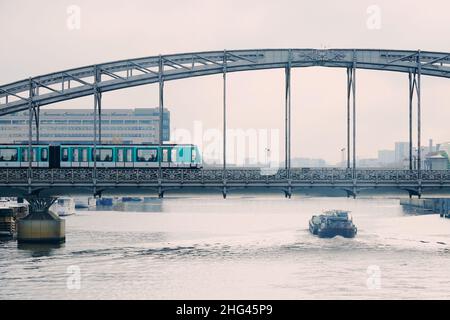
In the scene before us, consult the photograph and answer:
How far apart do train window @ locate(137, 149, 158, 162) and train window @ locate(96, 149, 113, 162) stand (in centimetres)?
284

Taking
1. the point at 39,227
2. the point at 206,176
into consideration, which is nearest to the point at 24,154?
the point at 39,227

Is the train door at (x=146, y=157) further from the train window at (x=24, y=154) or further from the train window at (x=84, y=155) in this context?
the train window at (x=24, y=154)

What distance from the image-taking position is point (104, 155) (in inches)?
3366

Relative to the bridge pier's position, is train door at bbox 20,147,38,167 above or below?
above

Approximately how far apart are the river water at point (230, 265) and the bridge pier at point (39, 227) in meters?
1.78

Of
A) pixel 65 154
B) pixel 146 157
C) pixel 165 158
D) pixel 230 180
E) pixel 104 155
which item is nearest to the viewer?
pixel 230 180

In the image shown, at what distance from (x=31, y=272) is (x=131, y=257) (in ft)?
39.2

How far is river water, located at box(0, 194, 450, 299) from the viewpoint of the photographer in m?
58.8

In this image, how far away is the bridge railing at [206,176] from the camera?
74.6 metres

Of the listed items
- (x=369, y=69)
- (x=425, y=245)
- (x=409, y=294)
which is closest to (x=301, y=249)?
(x=425, y=245)

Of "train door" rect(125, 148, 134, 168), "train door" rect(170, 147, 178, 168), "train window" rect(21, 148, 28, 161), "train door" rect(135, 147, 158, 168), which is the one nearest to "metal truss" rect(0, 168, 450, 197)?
"train door" rect(170, 147, 178, 168)

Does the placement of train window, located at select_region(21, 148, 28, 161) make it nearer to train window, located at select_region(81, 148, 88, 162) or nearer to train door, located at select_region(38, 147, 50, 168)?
train door, located at select_region(38, 147, 50, 168)

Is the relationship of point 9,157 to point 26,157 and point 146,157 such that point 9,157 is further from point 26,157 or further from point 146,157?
point 146,157

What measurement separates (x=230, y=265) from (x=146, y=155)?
18.0 metres
